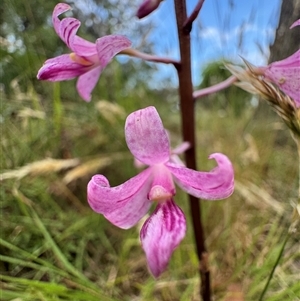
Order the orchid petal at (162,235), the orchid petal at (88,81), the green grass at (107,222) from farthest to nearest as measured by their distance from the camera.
→ the green grass at (107,222) < the orchid petal at (88,81) < the orchid petal at (162,235)

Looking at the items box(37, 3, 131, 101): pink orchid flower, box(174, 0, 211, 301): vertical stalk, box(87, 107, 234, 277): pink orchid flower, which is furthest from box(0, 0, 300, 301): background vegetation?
box(37, 3, 131, 101): pink orchid flower

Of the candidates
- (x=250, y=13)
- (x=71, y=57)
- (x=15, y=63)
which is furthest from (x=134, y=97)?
(x=71, y=57)

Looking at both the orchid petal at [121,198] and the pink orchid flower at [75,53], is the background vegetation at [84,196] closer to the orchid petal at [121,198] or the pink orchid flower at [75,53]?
the orchid petal at [121,198]

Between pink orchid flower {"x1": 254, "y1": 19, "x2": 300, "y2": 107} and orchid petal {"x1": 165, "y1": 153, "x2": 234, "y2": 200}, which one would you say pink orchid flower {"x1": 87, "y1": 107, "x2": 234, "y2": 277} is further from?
pink orchid flower {"x1": 254, "y1": 19, "x2": 300, "y2": 107}

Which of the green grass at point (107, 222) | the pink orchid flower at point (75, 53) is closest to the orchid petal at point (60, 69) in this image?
the pink orchid flower at point (75, 53)

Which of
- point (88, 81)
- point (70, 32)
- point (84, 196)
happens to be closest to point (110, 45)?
point (70, 32)

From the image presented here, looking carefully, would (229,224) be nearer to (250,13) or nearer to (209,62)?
(250,13)

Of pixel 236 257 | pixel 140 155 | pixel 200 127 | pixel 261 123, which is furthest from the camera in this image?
pixel 200 127
